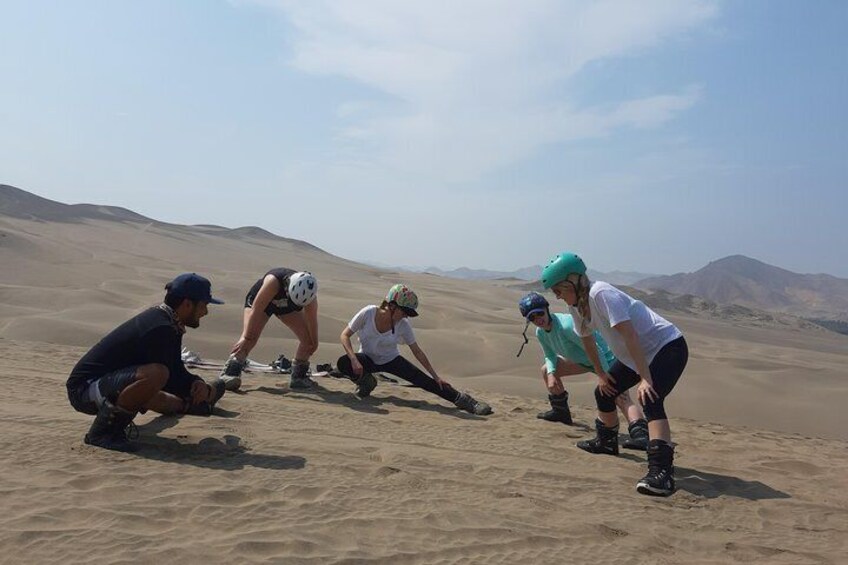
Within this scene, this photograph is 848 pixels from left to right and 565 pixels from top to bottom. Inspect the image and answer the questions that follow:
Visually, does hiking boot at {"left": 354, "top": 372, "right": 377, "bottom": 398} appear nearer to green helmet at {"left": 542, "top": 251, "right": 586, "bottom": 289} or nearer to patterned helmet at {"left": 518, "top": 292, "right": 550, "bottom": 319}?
patterned helmet at {"left": 518, "top": 292, "right": 550, "bottom": 319}

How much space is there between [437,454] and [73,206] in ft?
146

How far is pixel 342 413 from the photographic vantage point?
5289mm

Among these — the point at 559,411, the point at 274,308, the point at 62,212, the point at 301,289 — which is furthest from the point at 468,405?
the point at 62,212

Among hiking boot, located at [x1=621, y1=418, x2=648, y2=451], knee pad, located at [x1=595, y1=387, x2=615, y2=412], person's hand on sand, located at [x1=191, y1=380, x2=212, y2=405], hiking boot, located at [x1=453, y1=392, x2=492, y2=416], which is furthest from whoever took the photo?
hiking boot, located at [x1=453, y1=392, x2=492, y2=416]

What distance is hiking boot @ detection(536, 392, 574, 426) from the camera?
5.86 metres

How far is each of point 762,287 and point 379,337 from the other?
8341 cm

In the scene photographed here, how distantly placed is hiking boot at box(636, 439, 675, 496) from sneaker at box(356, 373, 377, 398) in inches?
114

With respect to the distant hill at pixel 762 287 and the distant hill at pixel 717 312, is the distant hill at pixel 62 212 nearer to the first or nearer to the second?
the distant hill at pixel 717 312

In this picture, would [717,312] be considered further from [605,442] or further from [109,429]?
[109,429]

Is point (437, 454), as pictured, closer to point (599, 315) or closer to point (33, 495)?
point (599, 315)

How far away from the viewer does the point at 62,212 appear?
3766 cm

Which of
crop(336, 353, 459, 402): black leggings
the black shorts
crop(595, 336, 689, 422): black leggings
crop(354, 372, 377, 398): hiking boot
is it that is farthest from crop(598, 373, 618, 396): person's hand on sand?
the black shorts

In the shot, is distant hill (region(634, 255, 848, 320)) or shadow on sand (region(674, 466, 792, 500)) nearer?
shadow on sand (region(674, 466, 792, 500))

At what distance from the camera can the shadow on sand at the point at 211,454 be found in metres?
3.55
